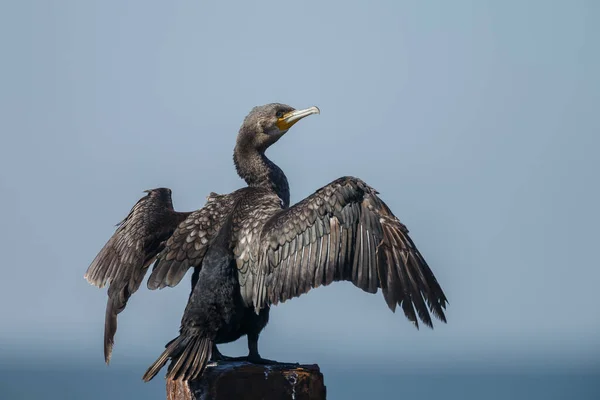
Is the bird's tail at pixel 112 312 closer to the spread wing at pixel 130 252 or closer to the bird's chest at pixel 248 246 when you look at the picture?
the spread wing at pixel 130 252

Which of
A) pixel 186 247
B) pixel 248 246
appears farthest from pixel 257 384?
pixel 186 247

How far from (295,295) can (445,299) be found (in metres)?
0.96

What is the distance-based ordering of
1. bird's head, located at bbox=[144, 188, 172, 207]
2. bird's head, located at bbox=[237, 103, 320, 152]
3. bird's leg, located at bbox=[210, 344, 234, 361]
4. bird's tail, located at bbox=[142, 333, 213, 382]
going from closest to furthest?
bird's tail, located at bbox=[142, 333, 213, 382], bird's leg, located at bbox=[210, 344, 234, 361], bird's head, located at bbox=[144, 188, 172, 207], bird's head, located at bbox=[237, 103, 320, 152]

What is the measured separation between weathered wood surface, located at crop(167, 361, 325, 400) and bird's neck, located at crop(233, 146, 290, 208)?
2.18m

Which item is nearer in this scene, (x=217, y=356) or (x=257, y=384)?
(x=257, y=384)

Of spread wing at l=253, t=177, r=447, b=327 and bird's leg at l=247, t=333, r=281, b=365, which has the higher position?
spread wing at l=253, t=177, r=447, b=327

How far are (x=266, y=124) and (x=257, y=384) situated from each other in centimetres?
295

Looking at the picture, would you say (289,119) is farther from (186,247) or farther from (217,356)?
(217,356)

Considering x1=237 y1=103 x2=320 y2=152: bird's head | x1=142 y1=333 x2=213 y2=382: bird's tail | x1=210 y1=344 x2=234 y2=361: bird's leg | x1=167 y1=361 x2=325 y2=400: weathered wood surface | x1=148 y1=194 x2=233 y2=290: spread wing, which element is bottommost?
x1=167 y1=361 x2=325 y2=400: weathered wood surface

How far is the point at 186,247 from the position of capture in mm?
9672

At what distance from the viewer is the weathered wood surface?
27.7ft

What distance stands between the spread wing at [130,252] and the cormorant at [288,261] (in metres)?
0.24

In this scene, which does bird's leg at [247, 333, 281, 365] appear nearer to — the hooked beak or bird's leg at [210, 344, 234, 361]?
bird's leg at [210, 344, 234, 361]

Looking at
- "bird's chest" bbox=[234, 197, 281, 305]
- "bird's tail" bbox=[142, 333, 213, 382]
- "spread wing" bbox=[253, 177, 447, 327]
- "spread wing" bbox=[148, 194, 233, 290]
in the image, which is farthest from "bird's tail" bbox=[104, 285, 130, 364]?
"spread wing" bbox=[253, 177, 447, 327]
